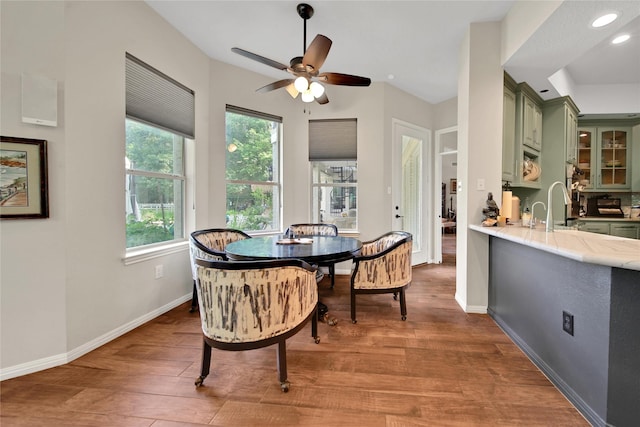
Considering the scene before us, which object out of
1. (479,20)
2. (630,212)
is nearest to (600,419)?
(479,20)

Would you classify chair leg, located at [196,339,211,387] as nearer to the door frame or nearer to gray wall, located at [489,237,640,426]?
gray wall, located at [489,237,640,426]

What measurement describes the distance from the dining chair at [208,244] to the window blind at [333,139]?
1780 mm

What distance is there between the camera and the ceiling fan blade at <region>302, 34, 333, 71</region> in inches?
82.9

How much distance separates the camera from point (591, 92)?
4.24 metres

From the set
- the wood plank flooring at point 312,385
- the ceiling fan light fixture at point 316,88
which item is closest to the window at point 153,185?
the wood plank flooring at point 312,385

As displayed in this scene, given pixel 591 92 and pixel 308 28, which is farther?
pixel 591 92

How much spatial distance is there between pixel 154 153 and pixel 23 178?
1.15 metres

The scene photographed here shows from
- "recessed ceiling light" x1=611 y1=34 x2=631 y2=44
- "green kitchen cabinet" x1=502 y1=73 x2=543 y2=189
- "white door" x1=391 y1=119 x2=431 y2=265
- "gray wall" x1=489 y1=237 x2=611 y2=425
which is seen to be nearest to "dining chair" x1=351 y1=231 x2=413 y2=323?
"gray wall" x1=489 y1=237 x2=611 y2=425

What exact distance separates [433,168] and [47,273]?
16.6 feet

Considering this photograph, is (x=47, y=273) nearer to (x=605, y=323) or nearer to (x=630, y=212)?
(x=605, y=323)

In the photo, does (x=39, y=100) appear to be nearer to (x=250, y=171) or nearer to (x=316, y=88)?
(x=316, y=88)

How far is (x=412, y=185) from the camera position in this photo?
4883mm

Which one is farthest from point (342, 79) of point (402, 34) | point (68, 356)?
point (68, 356)

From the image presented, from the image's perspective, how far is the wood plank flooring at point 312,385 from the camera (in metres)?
1.49
